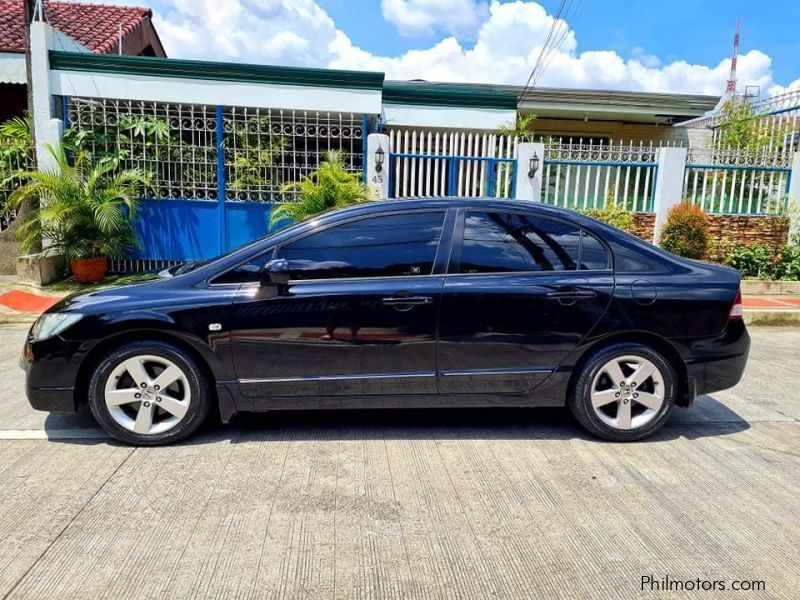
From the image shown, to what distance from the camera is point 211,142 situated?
9.53 metres

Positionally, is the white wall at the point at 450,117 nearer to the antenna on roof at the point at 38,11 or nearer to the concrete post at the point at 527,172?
the concrete post at the point at 527,172

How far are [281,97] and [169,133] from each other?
6.41 feet

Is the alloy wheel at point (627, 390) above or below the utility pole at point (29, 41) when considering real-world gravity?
below

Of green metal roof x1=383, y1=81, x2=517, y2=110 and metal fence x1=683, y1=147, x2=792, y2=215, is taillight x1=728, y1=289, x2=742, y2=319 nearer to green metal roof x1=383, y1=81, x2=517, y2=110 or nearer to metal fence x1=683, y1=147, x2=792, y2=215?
metal fence x1=683, y1=147, x2=792, y2=215

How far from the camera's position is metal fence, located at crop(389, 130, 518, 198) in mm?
9727

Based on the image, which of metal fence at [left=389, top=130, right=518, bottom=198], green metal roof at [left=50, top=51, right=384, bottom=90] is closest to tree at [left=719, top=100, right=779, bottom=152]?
metal fence at [left=389, top=130, right=518, bottom=198]

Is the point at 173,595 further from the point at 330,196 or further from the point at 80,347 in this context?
the point at 330,196

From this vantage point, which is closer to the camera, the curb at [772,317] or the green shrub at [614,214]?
the curb at [772,317]

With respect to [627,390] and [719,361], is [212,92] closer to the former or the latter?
[627,390]

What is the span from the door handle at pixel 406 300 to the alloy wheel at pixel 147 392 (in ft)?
4.45

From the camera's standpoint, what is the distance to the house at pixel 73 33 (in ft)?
35.0

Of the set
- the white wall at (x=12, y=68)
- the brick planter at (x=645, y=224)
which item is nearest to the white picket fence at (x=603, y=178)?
the brick planter at (x=645, y=224)

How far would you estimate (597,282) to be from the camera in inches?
146

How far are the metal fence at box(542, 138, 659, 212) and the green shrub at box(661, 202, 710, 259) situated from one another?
75 centimetres
